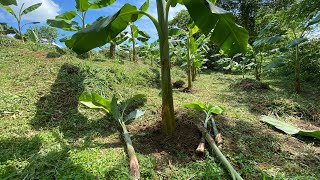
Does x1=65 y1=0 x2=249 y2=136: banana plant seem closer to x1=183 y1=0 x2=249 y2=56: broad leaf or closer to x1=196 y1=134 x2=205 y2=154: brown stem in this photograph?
x1=183 y1=0 x2=249 y2=56: broad leaf

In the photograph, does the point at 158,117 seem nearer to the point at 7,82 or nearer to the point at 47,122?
the point at 47,122

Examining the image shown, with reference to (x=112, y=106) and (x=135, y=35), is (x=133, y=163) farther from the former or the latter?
(x=135, y=35)

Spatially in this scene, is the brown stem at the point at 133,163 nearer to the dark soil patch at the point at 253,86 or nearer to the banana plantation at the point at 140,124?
the banana plantation at the point at 140,124

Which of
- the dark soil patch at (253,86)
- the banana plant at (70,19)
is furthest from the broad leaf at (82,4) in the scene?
the dark soil patch at (253,86)

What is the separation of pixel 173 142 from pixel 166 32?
4.82 feet

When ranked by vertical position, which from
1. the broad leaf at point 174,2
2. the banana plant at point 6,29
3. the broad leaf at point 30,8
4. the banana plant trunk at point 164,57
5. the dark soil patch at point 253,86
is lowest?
the dark soil patch at point 253,86

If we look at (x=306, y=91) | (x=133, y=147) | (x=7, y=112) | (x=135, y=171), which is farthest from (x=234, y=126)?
(x=306, y=91)

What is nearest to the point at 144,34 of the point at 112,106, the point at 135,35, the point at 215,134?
the point at 135,35

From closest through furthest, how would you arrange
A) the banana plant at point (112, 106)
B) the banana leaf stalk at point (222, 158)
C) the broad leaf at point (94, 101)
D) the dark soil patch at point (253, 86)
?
the banana leaf stalk at point (222, 158)
the banana plant at point (112, 106)
the broad leaf at point (94, 101)
the dark soil patch at point (253, 86)

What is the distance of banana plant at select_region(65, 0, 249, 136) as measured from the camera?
9.79ft

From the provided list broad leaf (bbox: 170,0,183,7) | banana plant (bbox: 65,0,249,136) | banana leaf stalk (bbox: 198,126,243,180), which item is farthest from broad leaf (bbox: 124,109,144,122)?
broad leaf (bbox: 170,0,183,7)

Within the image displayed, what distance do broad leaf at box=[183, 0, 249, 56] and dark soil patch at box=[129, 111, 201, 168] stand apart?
121cm

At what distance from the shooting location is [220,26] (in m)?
3.16

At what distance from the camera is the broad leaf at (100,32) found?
292cm
